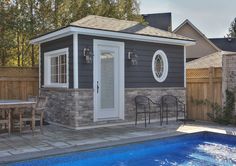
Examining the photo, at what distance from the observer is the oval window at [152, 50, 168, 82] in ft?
35.8

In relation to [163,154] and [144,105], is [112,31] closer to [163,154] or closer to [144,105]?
[144,105]

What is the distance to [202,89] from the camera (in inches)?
450

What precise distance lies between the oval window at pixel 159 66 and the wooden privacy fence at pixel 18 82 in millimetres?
4131

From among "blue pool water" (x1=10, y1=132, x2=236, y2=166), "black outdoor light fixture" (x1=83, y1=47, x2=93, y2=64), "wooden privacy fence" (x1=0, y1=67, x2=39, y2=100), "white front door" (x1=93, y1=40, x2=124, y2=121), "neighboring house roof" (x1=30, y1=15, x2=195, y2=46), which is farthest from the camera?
"wooden privacy fence" (x1=0, y1=67, x2=39, y2=100)

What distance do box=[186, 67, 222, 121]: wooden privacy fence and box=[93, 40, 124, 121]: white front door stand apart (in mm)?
3101

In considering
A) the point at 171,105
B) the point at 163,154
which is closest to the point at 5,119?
the point at 163,154

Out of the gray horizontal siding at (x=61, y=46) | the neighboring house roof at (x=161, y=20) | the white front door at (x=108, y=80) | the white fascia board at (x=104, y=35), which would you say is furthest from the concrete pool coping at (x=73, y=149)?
the neighboring house roof at (x=161, y=20)

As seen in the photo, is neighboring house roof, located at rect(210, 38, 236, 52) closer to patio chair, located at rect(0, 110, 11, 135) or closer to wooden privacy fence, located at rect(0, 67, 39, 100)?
wooden privacy fence, located at rect(0, 67, 39, 100)

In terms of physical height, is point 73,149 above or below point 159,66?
below

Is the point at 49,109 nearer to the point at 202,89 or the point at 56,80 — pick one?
the point at 56,80

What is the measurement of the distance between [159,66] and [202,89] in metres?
1.76

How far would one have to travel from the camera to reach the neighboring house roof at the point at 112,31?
29.6 ft

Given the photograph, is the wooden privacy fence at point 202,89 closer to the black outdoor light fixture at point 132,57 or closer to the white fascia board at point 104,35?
the white fascia board at point 104,35

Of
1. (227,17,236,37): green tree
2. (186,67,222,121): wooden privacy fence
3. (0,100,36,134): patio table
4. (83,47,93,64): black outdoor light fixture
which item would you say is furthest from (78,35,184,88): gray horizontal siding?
(227,17,236,37): green tree
